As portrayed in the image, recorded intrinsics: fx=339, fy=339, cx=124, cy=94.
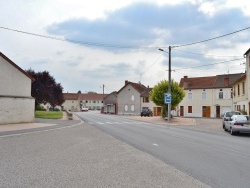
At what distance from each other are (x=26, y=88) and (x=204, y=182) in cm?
2680

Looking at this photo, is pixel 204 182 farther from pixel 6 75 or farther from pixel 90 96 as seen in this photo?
pixel 90 96

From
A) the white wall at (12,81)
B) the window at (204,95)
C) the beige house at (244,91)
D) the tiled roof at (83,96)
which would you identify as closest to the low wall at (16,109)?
the white wall at (12,81)

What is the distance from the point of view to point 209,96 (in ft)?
214

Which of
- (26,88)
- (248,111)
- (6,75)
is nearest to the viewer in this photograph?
(6,75)

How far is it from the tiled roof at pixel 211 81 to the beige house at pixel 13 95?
4137 centimetres

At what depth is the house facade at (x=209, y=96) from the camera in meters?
62.7

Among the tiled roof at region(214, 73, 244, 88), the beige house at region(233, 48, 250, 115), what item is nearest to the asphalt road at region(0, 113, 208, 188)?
the beige house at region(233, 48, 250, 115)

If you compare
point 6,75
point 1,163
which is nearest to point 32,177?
point 1,163

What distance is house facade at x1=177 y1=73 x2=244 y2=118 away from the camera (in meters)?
62.7

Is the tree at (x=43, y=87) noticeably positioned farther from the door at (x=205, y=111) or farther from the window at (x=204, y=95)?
the door at (x=205, y=111)

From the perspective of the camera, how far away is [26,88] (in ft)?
105

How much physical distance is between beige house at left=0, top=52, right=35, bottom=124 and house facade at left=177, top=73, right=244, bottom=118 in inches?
1618

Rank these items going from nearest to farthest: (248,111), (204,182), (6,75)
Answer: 1. (204,182)
2. (6,75)
3. (248,111)

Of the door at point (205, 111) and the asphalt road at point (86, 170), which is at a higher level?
the door at point (205, 111)
